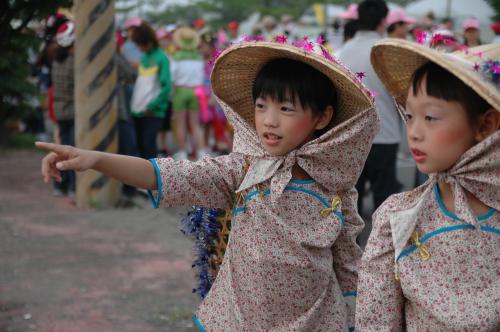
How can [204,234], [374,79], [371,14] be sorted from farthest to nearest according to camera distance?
[371,14], [374,79], [204,234]

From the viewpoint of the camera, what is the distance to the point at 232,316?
2.96m

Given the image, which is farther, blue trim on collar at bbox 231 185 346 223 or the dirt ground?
the dirt ground

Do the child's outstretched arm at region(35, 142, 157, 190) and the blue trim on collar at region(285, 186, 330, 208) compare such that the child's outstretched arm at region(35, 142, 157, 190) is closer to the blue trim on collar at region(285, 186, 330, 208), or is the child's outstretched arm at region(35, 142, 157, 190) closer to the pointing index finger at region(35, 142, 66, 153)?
the pointing index finger at region(35, 142, 66, 153)

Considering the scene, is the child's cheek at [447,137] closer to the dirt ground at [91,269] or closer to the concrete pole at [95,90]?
the dirt ground at [91,269]

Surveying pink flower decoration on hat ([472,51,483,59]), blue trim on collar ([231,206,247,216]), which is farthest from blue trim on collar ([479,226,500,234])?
blue trim on collar ([231,206,247,216])

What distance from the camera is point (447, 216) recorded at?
7.32 ft

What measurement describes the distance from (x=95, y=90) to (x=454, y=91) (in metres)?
5.53

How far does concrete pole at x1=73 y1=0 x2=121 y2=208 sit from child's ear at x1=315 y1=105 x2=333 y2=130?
471cm

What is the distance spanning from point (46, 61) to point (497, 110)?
8346 millimetres

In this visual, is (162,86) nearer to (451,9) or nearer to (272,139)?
(272,139)

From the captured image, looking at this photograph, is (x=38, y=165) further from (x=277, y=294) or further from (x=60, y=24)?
(x=277, y=294)

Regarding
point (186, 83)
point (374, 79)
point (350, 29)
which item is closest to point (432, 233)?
point (374, 79)

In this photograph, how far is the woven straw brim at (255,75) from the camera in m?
2.72

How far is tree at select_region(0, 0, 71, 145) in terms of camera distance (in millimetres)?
7027
